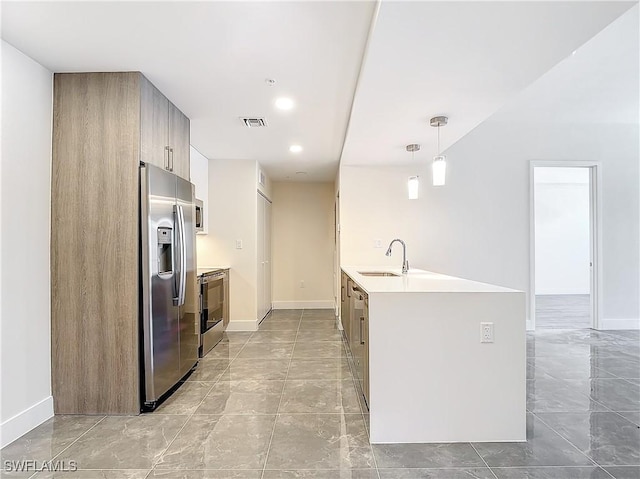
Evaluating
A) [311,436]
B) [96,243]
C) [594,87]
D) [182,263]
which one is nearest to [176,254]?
[182,263]

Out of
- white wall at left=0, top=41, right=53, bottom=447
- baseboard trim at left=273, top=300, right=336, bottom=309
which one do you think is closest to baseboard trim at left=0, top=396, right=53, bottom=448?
white wall at left=0, top=41, right=53, bottom=447

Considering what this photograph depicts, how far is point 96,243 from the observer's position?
8.11 feet

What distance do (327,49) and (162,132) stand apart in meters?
1.50

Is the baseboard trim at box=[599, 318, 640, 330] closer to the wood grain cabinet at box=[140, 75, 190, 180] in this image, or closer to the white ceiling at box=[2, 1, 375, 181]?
the white ceiling at box=[2, 1, 375, 181]

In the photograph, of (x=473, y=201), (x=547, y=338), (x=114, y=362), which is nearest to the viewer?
(x=114, y=362)

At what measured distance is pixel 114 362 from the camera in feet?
8.05

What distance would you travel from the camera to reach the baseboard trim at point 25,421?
205 centimetres

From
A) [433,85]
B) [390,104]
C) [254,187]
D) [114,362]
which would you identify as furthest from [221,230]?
[433,85]

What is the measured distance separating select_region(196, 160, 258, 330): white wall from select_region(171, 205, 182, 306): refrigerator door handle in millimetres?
2195

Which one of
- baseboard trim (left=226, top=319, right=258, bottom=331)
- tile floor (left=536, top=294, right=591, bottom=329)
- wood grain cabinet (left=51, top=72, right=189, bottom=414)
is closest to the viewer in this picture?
wood grain cabinet (left=51, top=72, right=189, bottom=414)

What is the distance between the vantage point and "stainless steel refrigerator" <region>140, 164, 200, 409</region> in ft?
8.21

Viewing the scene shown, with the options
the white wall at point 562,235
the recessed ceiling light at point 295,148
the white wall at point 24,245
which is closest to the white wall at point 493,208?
the recessed ceiling light at point 295,148

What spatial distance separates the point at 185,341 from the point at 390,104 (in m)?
2.51

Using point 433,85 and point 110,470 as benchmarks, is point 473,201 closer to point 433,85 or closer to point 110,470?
point 433,85
